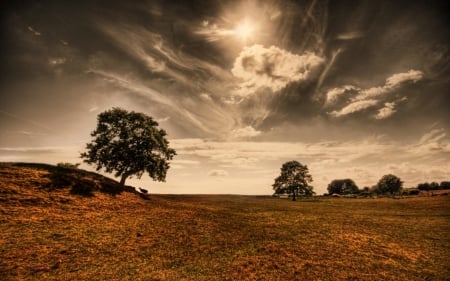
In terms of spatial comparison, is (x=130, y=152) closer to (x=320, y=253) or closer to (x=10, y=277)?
(x=10, y=277)

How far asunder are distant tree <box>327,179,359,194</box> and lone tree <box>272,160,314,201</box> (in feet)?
→ 344

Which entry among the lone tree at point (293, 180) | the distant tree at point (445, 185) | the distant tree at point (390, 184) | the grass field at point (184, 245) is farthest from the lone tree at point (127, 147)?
the distant tree at point (445, 185)

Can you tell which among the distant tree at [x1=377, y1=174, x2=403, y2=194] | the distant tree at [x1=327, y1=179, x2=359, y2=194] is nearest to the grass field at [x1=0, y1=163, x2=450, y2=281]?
the distant tree at [x1=377, y1=174, x2=403, y2=194]

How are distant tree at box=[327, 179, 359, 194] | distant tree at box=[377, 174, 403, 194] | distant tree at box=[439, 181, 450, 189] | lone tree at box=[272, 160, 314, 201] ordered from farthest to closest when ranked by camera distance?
distant tree at box=[327, 179, 359, 194] < distant tree at box=[439, 181, 450, 189] < distant tree at box=[377, 174, 403, 194] < lone tree at box=[272, 160, 314, 201]

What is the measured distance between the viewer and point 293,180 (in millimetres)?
75938

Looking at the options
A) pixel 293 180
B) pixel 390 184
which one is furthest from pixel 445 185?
pixel 293 180

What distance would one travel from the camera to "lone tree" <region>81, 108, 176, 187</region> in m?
40.9

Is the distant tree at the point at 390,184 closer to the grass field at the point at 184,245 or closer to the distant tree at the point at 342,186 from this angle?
the distant tree at the point at 342,186

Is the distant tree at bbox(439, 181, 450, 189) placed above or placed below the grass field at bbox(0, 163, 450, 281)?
above

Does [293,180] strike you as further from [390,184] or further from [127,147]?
[390,184]

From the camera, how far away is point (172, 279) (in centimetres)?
1132

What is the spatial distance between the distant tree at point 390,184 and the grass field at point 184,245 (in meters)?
118

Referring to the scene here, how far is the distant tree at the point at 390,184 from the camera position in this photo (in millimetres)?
122125

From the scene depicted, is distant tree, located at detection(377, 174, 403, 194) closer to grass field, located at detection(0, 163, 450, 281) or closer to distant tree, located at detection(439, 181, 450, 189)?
distant tree, located at detection(439, 181, 450, 189)
